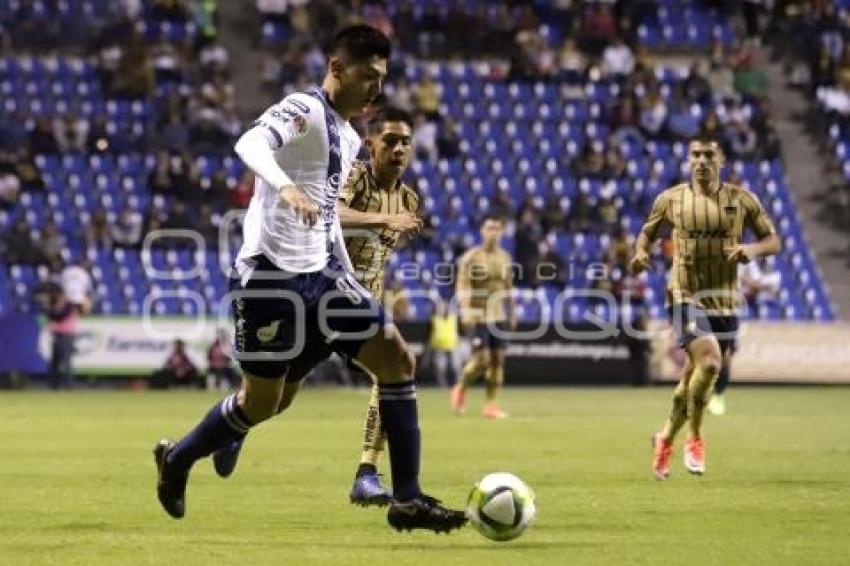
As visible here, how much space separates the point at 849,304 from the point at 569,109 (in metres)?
6.52

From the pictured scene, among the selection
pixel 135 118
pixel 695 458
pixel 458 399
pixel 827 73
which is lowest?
pixel 458 399

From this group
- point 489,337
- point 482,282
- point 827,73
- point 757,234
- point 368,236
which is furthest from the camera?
point 827,73

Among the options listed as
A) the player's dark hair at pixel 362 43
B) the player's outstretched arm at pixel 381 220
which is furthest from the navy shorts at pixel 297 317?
the player's dark hair at pixel 362 43

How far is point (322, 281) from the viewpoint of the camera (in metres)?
8.71

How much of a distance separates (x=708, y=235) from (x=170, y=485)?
5716 millimetres

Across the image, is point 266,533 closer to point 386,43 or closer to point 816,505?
point 386,43

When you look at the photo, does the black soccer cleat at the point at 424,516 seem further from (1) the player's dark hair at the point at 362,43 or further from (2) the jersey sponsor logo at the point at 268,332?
(1) the player's dark hair at the point at 362,43

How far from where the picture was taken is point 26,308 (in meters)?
A: 29.8

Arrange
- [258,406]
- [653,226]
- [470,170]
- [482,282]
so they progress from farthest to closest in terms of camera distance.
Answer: [470,170]
[482,282]
[653,226]
[258,406]

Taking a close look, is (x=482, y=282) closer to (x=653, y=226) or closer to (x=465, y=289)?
(x=465, y=289)

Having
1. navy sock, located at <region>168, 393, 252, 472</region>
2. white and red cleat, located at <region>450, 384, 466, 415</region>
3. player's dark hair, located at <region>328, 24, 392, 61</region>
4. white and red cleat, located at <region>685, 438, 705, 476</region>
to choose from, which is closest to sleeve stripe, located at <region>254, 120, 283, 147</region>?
player's dark hair, located at <region>328, 24, 392, 61</region>

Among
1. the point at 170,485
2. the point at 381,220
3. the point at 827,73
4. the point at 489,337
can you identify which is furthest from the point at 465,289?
the point at 827,73

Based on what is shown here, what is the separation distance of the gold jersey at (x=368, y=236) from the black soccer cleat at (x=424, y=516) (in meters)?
3.15

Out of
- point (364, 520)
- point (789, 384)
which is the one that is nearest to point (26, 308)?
point (789, 384)
